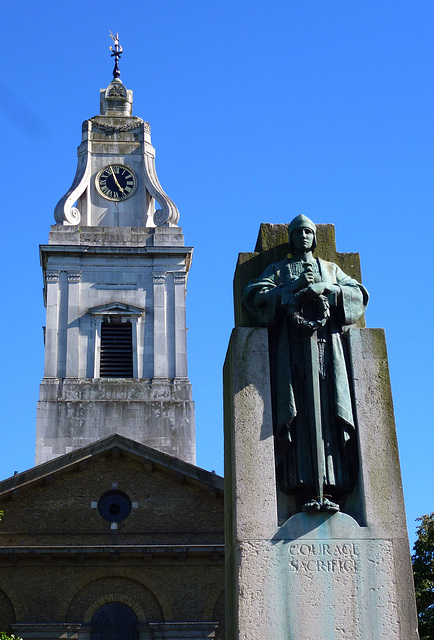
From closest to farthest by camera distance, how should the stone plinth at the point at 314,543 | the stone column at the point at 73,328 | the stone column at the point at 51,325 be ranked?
the stone plinth at the point at 314,543, the stone column at the point at 73,328, the stone column at the point at 51,325

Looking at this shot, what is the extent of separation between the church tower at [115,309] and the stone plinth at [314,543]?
31.3 meters

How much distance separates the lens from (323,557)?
22.4 ft

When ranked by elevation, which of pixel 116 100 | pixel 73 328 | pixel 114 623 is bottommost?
pixel 114 623

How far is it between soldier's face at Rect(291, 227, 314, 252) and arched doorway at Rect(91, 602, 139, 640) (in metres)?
24.9

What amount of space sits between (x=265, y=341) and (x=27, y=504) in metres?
26.8

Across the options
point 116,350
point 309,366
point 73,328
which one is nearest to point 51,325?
point 73,328

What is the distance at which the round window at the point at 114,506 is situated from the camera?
33031 mm

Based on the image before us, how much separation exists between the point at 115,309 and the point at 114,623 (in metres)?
13.2

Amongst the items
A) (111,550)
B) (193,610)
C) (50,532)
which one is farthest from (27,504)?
(193,610)

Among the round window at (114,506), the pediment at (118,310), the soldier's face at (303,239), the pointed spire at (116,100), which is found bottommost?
the soldier's face at (303,239)

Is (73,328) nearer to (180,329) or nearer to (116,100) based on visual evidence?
(180,329)

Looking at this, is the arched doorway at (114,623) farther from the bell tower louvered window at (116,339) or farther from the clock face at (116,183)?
the clock face at (116,183)

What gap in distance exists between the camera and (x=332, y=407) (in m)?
7.27

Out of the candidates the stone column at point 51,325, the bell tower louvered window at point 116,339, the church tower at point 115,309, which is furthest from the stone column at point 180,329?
the stone column at point 51,325
